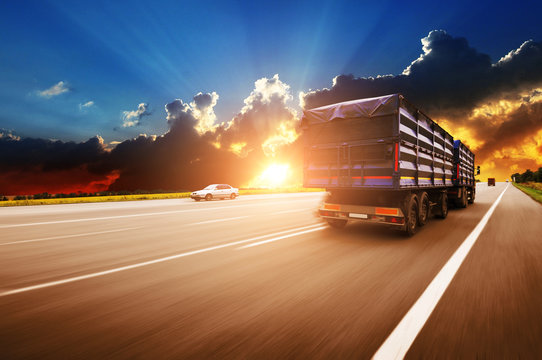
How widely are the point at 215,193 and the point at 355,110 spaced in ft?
63.5

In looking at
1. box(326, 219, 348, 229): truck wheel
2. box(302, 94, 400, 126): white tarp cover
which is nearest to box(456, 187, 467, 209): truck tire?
box(326, 219, 348, 229): truck wheel

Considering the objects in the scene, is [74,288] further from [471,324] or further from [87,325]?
[471,324]

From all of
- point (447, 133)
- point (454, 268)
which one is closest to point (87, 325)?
point (454, 268)

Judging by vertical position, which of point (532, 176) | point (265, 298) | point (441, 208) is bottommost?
point (265, 298)

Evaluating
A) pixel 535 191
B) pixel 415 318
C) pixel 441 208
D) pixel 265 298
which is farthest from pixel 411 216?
pixel 535 191

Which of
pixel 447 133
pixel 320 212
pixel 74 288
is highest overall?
pixel 447 133

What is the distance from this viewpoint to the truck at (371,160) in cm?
651

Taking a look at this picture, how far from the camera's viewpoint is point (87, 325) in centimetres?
281

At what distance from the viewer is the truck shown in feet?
21.4

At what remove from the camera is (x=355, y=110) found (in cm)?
693

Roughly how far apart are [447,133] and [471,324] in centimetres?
1016

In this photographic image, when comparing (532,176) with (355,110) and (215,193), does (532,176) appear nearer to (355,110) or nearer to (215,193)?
(215,193)

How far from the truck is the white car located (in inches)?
679

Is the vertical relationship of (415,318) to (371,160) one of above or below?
below
